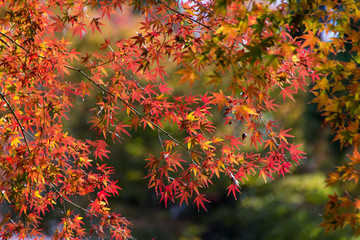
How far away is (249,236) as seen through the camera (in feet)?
14.9

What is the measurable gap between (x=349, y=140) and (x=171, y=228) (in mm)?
4159

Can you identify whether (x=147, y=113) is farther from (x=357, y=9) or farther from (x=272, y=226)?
(x=272, y=226)

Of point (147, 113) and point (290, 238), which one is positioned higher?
point (147, 113)

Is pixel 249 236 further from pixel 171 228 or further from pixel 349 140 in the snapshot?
pixel 349 140

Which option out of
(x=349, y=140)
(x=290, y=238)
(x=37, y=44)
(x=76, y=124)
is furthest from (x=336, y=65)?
(x=76, y=124)

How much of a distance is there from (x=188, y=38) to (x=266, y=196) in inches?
135

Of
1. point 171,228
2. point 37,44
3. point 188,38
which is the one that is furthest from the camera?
point 171,228

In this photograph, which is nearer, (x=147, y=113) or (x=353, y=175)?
(x=353, y=175)

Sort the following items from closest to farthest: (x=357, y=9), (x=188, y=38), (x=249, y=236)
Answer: (x=357, y=9), (x=188, y=38), (x=249, y=236)

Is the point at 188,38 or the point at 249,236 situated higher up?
the point at 188,38

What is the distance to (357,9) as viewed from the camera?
1.31 meters

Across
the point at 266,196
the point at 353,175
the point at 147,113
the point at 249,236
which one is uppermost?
the point at 353,175

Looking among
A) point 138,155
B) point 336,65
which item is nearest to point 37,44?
point 336,65

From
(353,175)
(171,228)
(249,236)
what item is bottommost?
(171,228)
